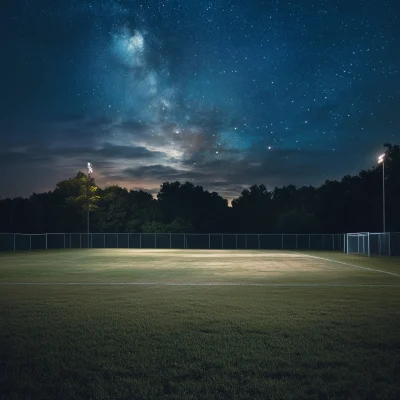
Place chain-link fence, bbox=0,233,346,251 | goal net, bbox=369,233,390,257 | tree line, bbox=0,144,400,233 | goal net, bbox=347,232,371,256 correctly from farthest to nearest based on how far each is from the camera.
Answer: tree line, bbox=0,144,400,233
chain-link fence, bbox=0,233,346,251
goal net, bbox=347,232,371,256
goal net, bbox=369,233,390,257

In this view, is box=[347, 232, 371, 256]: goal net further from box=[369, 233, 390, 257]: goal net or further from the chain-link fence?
the chain-link fence

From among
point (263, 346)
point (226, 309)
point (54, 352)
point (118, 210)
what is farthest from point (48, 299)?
point (118, 210)

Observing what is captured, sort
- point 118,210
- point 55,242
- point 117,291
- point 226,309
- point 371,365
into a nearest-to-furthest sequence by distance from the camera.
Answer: point 371,365
point 226,309
point 117,291
point 55,242
point 118,210

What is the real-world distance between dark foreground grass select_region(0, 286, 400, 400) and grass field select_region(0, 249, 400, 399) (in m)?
0.02

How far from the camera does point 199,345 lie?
7.87m

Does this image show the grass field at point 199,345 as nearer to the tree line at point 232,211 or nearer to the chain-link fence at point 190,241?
the chain-link fence at point 190,241

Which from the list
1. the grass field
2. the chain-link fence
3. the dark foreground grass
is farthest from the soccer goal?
the dark foreground grass

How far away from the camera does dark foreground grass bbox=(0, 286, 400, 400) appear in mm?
5793

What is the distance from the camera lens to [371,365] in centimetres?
669

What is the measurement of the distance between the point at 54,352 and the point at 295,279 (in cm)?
1417

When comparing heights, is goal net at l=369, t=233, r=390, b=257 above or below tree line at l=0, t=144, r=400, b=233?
below

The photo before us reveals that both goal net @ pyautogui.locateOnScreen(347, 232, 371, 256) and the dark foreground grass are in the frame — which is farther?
goal net @ pyautogui.locateOnScreen(347, 232, 371, 256)

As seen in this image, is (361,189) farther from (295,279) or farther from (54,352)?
(54,352)

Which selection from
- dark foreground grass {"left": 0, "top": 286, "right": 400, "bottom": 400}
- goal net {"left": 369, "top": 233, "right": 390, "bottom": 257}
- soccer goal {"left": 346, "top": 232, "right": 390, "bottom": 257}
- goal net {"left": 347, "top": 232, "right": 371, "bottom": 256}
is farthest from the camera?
goal net {"left": 347, "top": 232, "right": 371, "bottom": 256}
